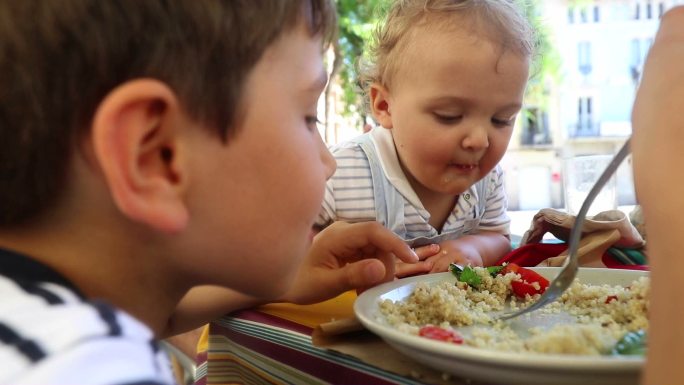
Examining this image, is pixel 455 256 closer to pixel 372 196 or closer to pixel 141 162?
pixel 372 196

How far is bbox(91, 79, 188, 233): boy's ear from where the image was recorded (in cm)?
45

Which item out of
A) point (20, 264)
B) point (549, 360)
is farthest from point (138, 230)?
point (549, 360)

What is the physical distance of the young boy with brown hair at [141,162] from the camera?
1.35 ft

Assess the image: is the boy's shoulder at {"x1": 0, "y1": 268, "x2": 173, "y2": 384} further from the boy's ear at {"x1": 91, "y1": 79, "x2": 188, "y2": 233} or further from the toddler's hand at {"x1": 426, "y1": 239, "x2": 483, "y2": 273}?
the toddler's hand at {"x1": 426, "y1": 239, "x2": 483, "y2": 273}

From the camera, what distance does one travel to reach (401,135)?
4.30ft

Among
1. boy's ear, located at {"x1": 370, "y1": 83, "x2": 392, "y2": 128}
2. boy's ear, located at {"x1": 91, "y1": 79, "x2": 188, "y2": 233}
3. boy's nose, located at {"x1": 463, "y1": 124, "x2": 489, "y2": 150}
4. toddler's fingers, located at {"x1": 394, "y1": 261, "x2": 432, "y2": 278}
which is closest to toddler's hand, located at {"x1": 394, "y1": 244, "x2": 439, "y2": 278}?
toddler's fingers, located at {"x1": 394, "y1": 261, "x2": 432, "y2": 278}

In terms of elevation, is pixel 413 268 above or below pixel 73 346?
below

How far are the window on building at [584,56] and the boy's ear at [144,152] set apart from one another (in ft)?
19.6

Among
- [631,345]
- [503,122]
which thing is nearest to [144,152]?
[631,345]

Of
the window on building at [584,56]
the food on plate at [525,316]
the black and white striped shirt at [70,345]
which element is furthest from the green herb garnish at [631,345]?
the window on building at [584,56]

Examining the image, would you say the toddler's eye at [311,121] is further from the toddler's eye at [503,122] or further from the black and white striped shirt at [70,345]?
the toddler's eye at [503,122]

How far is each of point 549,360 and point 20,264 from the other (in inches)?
15.5

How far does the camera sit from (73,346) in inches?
13.7

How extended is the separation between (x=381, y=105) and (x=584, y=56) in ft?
16.6
